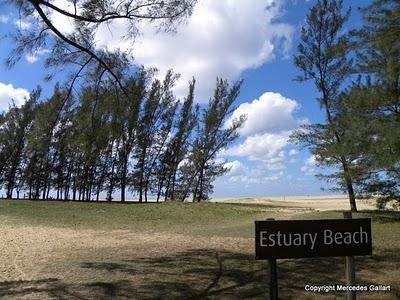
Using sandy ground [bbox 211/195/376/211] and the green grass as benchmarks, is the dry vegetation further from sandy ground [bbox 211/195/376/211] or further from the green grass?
sandy ground [bbox 211/195/376/211]

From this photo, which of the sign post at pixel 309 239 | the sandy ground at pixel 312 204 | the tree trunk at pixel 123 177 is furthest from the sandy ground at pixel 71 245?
the tree trunk at pixel 123 177

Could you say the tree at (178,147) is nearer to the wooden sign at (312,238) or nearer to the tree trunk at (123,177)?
the tree trunk at (123,177)

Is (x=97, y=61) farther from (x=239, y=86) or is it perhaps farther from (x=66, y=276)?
(x=239, y=86)

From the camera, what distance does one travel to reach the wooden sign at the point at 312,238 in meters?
5.78

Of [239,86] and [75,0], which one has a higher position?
[239,86]

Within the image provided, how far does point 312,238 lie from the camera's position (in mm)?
5863

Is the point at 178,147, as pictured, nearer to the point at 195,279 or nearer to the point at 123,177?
the point at 123,177

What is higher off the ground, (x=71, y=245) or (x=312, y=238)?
(x=312, y=238)

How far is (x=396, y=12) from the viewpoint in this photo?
12.7m

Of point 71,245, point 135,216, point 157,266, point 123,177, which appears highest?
point 123,177

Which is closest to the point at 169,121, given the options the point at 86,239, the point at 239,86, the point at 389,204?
the point at 239,86

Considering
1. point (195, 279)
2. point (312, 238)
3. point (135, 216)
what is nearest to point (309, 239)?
point (312, 238)

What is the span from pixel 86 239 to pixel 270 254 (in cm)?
992

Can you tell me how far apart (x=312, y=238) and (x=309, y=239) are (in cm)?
4
